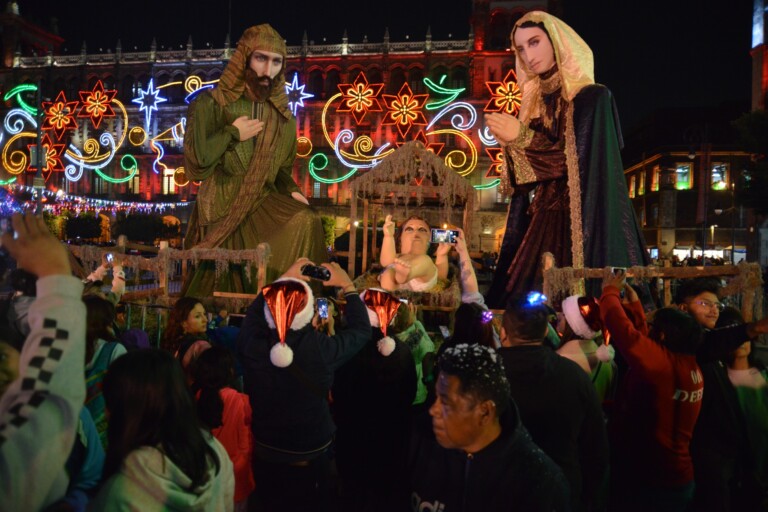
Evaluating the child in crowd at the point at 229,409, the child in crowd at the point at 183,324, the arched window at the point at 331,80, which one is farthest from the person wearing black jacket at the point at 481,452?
the arched window at the point at 331,80

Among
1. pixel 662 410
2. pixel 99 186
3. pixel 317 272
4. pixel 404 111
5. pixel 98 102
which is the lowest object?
pixel 662 410

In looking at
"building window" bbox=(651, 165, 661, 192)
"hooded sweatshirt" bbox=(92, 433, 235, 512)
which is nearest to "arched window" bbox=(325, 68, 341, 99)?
"building window" bbox=(651, 165, 661, 192)

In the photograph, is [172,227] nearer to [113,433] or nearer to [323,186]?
[323,186]

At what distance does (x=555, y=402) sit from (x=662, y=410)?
36.6 inches

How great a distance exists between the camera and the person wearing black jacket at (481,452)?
1968 millimetres

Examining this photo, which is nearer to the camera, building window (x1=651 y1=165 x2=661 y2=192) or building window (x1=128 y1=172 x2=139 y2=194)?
building window (x1=651 y1=165 x2=661 y2=192)

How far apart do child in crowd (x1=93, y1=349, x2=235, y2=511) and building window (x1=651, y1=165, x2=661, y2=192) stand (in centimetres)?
4851

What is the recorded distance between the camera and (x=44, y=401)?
151 centimetres

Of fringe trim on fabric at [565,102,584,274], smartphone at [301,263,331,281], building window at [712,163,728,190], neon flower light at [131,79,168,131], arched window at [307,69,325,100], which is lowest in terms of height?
smartphone at [301,263,331,281]

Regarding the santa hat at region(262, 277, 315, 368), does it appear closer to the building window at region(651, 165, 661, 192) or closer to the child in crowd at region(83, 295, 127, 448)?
the child in crowd at region(83, 295, 127, 448)

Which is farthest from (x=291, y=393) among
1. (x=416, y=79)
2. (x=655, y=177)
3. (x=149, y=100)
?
(x=416, y=79)

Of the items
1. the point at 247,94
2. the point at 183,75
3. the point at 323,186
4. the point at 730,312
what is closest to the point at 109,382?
the point at 730,312

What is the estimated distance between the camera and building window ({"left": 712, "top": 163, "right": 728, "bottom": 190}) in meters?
41.9

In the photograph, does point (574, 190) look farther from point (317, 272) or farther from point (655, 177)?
point (655, 177)
